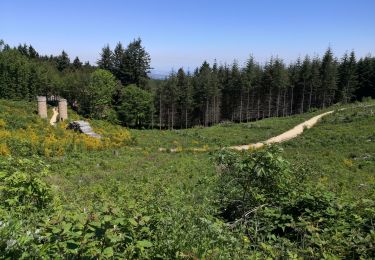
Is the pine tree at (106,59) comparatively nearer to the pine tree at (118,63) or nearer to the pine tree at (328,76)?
the pine tree at (118,63)

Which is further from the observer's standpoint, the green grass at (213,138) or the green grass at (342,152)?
the green grass at (213,138)

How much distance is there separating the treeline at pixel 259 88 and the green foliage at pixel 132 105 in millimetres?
5727

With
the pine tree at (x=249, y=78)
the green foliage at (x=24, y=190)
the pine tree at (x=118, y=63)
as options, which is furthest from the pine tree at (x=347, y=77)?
the green foliage at (x=24, y=190)

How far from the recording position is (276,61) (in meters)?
70.4

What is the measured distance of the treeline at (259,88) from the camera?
230 ft

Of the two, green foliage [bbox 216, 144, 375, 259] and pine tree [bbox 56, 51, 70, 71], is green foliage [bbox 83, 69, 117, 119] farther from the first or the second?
green foliage [bbox 216, 144, 375, 259]

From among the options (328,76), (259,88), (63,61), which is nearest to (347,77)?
(328,76)

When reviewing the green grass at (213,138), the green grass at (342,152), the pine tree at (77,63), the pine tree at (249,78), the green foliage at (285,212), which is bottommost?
the green grass at (213,138)

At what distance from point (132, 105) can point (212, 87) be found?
17.6 m

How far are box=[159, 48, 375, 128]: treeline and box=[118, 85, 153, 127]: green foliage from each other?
18.8ft

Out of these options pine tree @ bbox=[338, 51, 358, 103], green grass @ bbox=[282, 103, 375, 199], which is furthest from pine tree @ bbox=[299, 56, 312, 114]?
green grass @ bbox=[282, 103, 375, 199]

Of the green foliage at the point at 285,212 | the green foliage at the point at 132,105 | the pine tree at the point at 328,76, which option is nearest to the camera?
the green foliage at the point at 285,212

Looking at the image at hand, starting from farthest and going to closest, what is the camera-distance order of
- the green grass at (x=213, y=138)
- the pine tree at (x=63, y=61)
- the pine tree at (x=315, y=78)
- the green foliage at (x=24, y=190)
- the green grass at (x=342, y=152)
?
the pine tree at (x=63, y=61) < the pine tree at (x=315, y=78) < the green grass at (x=213, y=138) < the green grass at (x=342, y=152) < the green foliage at (x=24, y=190)

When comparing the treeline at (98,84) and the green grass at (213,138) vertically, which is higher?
the treeline at (98,84)
